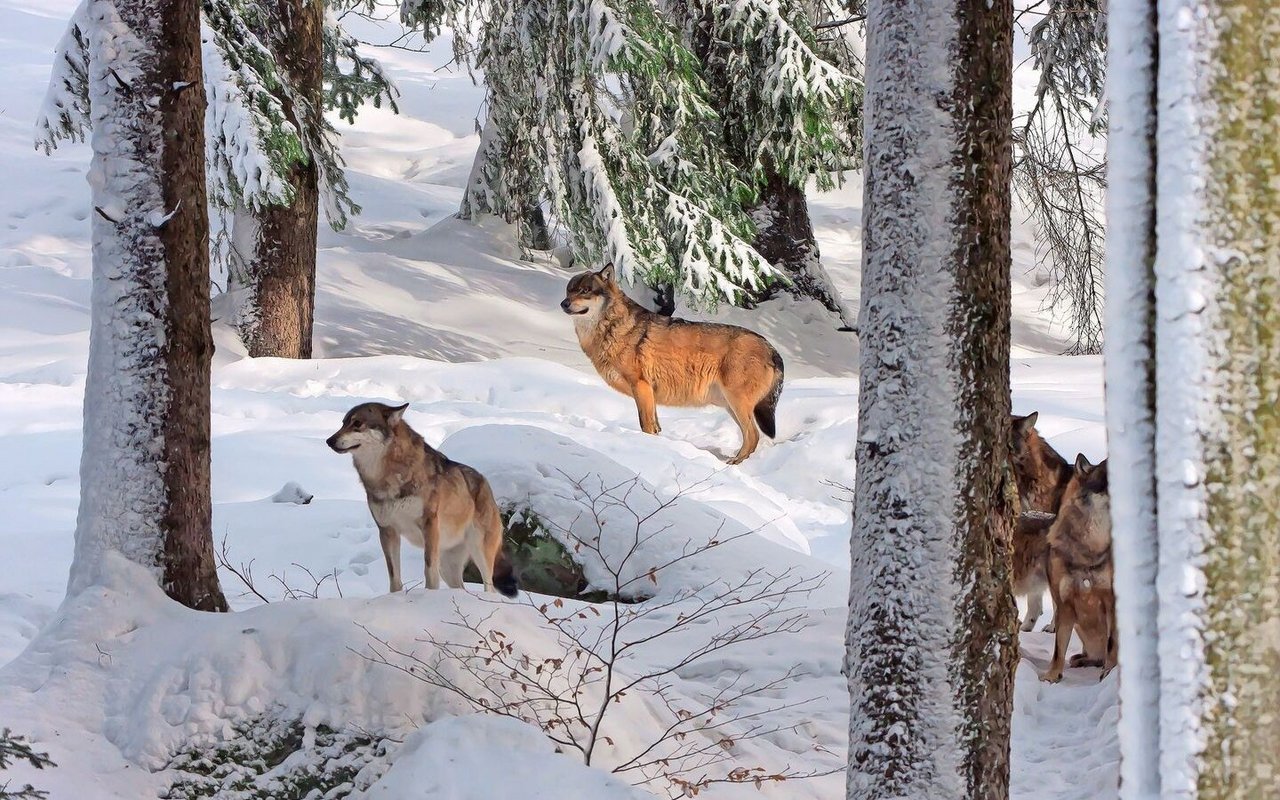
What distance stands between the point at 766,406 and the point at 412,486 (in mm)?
6891

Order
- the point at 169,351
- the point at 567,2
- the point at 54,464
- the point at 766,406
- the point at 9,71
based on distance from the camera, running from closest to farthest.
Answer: the point at 169,351
the point at 54,464
the point at 567,2
the point at 766,406
the point at 9,71

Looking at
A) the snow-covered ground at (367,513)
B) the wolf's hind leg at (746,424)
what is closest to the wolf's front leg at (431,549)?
the snow-covered ground at (367,513)

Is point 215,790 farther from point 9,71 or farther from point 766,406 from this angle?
point 9,71

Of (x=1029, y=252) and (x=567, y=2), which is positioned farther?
(x=1029, y=252)

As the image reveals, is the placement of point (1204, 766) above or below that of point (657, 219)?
below

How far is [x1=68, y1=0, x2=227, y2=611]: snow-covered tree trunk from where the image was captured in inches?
227

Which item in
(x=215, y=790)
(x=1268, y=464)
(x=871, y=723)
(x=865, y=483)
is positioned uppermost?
(x=1268, y=464)

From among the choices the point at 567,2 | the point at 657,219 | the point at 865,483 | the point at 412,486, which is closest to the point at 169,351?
the point at 412,486

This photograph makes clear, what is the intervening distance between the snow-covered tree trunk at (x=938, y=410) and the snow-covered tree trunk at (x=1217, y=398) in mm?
2298

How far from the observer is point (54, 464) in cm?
1073

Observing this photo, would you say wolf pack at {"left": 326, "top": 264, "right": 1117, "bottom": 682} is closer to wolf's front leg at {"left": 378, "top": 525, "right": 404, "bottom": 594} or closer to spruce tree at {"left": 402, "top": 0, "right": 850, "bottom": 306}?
wolf's front leg at {"left": 378, "top": 525, "right": 404, "bottom": 594}

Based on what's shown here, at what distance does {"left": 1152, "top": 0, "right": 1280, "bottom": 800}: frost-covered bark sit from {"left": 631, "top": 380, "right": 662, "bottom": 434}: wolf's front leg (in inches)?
478

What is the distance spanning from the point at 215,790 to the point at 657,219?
37.7 feet

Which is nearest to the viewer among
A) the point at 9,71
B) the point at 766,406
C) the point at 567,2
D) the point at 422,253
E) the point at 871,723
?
the point at 871,723
